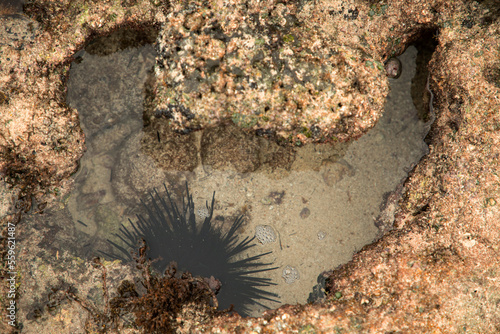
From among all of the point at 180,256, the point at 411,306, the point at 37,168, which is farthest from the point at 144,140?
the point at 411,306

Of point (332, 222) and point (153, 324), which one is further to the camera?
point (332, 222)

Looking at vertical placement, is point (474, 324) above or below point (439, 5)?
below

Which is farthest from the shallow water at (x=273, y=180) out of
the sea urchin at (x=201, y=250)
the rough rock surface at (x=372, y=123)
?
the rough rock surface at (x=372, y=123)

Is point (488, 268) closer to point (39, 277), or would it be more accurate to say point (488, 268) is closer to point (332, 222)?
point (332, 222)

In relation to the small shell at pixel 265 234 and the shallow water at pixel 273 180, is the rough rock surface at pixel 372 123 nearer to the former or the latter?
the shallow water at pixel 273 180

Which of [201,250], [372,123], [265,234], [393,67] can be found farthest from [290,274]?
[393,67]

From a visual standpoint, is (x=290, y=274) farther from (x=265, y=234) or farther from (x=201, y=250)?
(x=201, y=250)

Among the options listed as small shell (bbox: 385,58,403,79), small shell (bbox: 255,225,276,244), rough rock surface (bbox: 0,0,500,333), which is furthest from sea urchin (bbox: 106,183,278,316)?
small shell (bbox: 385,58,403,79)
